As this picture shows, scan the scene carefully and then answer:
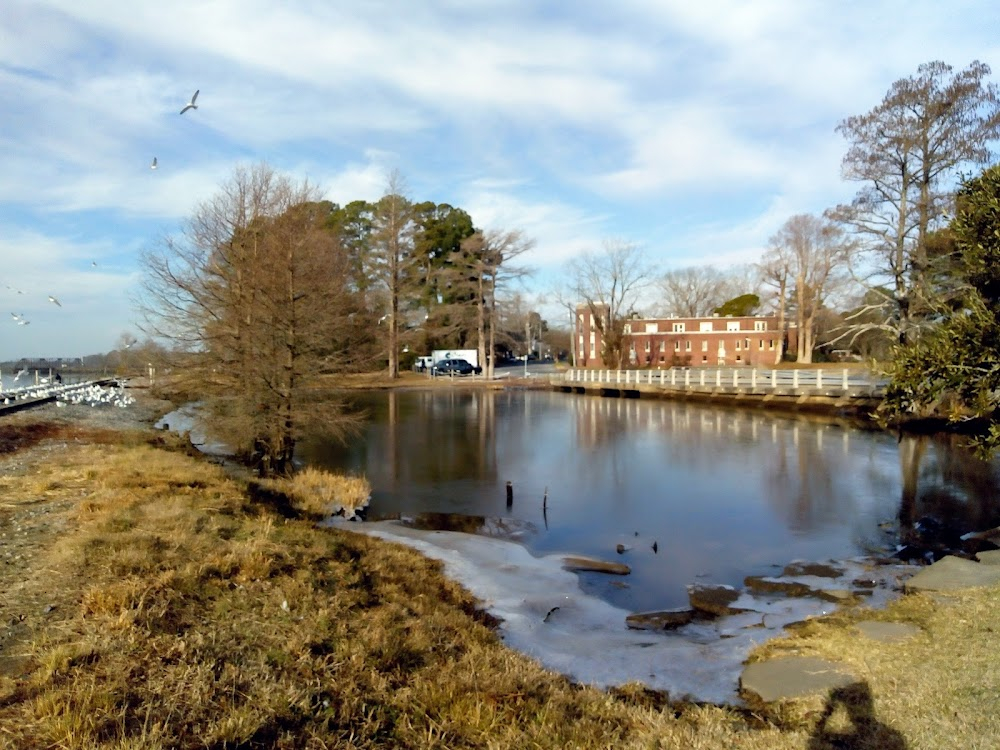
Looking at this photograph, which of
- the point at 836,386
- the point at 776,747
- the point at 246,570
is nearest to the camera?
the point at 776,747

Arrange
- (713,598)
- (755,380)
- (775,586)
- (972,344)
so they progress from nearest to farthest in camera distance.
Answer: (972,344) < (713,598) < (775,586) < (755,380)

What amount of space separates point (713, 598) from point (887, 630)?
337 centimetres

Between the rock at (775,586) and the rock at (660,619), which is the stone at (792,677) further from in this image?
the rock at (775,586)

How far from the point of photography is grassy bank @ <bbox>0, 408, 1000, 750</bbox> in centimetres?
396

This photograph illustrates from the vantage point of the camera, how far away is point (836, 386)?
3734 cm

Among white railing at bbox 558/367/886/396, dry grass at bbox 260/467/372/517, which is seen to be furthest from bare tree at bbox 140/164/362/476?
white railing at bbox 558/367/886/396

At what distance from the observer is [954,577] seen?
8.45m

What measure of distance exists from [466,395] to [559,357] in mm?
60202

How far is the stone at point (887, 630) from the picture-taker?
6.43m

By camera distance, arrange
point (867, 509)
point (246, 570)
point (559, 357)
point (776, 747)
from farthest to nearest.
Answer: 1. point (559, 357)
2. point (867, 509)
3. point (246, 570)
4. point (776, 747)

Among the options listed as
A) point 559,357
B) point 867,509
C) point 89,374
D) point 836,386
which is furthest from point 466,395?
point 559,357

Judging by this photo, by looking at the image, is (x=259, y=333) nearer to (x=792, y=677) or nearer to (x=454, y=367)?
(x=792, y=677)

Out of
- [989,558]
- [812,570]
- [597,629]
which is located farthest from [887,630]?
[812,570]

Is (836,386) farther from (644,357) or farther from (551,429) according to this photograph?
(644,357)
